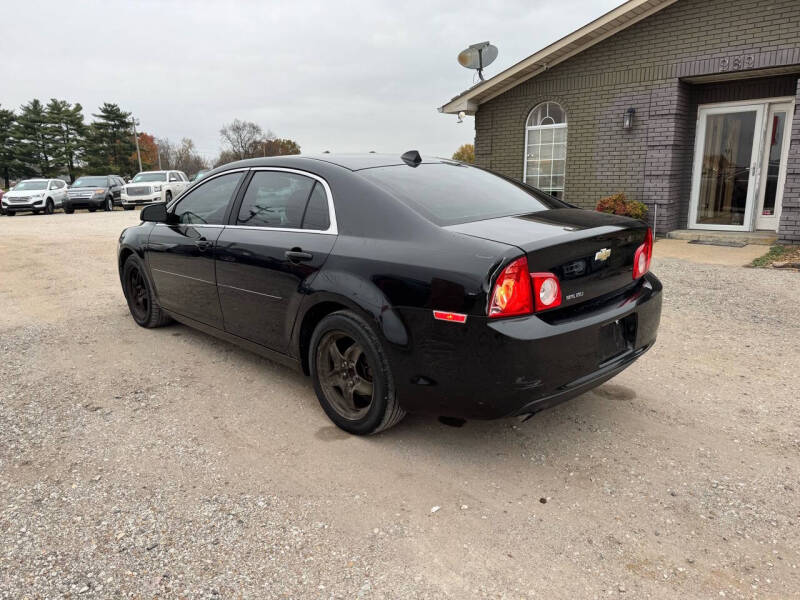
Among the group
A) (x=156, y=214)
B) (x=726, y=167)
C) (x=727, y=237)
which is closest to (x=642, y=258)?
(x=156, y=214)

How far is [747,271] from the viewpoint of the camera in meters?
7.78

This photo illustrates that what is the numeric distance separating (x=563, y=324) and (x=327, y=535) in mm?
1429

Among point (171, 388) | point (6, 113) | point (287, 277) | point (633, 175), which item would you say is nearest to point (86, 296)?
point (171, 388)

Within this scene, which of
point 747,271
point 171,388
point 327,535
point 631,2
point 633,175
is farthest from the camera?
point 633,175

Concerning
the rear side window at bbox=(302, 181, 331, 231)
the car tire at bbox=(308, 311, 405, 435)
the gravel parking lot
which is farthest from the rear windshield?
the gravel parking lot

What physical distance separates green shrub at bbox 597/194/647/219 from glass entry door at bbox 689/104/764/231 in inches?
50.4

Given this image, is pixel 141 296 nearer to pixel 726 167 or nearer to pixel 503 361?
pixel 503 361

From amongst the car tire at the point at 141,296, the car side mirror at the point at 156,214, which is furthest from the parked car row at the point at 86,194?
the car side mirror at the point at 156,214

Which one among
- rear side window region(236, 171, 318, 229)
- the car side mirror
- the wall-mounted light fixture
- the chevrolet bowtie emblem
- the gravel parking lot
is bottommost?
the gravel parking lot

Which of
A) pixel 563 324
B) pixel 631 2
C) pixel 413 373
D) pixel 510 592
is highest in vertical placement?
pixel 631 2

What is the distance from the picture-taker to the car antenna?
3.82 metres

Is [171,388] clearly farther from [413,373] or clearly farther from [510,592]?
[510,592]

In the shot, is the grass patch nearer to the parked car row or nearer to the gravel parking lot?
the gravel parking lot

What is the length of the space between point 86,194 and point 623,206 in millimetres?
22429
